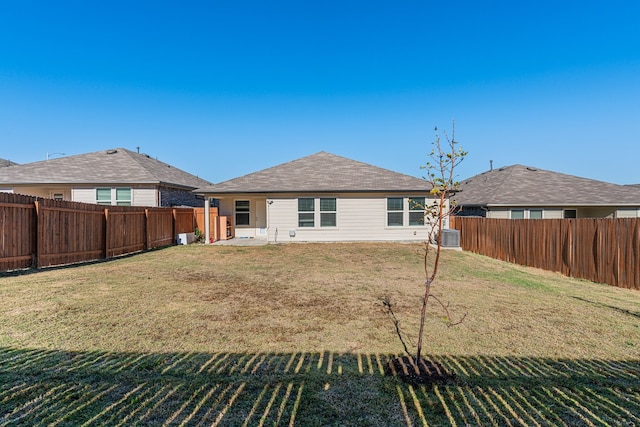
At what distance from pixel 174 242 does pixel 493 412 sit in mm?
16193

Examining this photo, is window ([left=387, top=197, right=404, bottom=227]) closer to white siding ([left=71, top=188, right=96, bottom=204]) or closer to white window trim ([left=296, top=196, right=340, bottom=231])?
white window trim ([left=296, top=196, right=340, bottom=231])

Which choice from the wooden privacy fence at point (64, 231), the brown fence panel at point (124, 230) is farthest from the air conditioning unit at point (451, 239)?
the brown fence panel at point (124, 230)

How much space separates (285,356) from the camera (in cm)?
377

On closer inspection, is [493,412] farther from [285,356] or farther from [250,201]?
[250,201]

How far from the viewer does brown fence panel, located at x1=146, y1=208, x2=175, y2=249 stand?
1419 centimetres

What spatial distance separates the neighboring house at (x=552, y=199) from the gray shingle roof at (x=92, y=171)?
701 inches

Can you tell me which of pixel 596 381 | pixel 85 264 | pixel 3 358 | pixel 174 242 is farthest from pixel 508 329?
pixel 174 242

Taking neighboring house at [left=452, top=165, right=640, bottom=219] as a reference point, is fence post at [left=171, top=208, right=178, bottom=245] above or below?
below

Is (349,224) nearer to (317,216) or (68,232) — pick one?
(317,216)

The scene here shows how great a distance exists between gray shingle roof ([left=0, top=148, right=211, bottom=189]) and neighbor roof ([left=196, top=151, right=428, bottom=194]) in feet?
14.5

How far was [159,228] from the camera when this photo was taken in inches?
589

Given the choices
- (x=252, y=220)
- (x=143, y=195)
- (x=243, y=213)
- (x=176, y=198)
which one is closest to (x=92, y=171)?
(x=143, y=195)

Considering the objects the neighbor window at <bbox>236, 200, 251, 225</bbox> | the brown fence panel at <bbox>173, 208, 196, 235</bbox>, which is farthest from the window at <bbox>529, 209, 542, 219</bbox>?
the brown fence panel at <bbox>173, 208, 196, 235</bbox>

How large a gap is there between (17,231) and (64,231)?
133 cm
